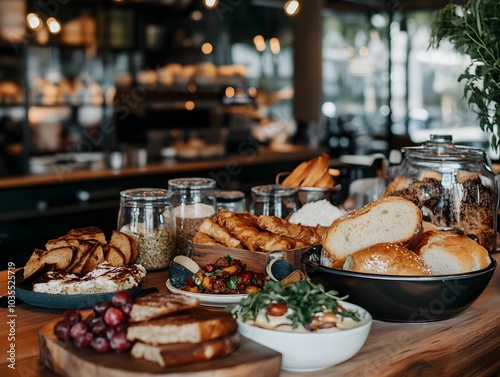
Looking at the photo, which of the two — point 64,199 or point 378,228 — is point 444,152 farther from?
point 64,199

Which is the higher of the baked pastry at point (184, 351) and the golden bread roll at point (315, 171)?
the golden bread roll at point (315, 171)

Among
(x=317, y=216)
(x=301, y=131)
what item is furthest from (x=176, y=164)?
(x=317, y=216)

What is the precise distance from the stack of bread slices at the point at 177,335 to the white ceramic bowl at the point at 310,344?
6 centimetres

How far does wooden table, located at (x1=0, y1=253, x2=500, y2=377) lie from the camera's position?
1.43 m

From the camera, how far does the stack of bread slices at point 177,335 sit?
1.23 meters

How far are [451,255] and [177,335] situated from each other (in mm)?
805

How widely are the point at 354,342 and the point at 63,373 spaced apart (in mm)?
585

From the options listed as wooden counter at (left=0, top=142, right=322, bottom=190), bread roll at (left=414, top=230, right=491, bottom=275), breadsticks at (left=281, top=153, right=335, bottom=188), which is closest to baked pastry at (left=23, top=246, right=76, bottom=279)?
bread roll at (left=414, top=230, right=491, bottom=275)

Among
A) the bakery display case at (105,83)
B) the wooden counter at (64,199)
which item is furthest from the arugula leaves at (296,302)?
the bakery display case at (105,83)

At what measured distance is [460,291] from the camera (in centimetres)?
162

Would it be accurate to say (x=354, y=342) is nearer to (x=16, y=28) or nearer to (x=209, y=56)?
(x=16, y=28)

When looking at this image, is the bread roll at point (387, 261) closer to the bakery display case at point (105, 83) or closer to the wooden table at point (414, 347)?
the wooden table at point (414, 347)

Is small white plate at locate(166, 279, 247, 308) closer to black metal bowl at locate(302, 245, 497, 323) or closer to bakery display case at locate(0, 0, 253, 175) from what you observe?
black metal bowl at locate(302, 245, 497, 323)

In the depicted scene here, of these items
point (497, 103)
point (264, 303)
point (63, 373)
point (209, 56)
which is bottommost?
point (63, 373)
